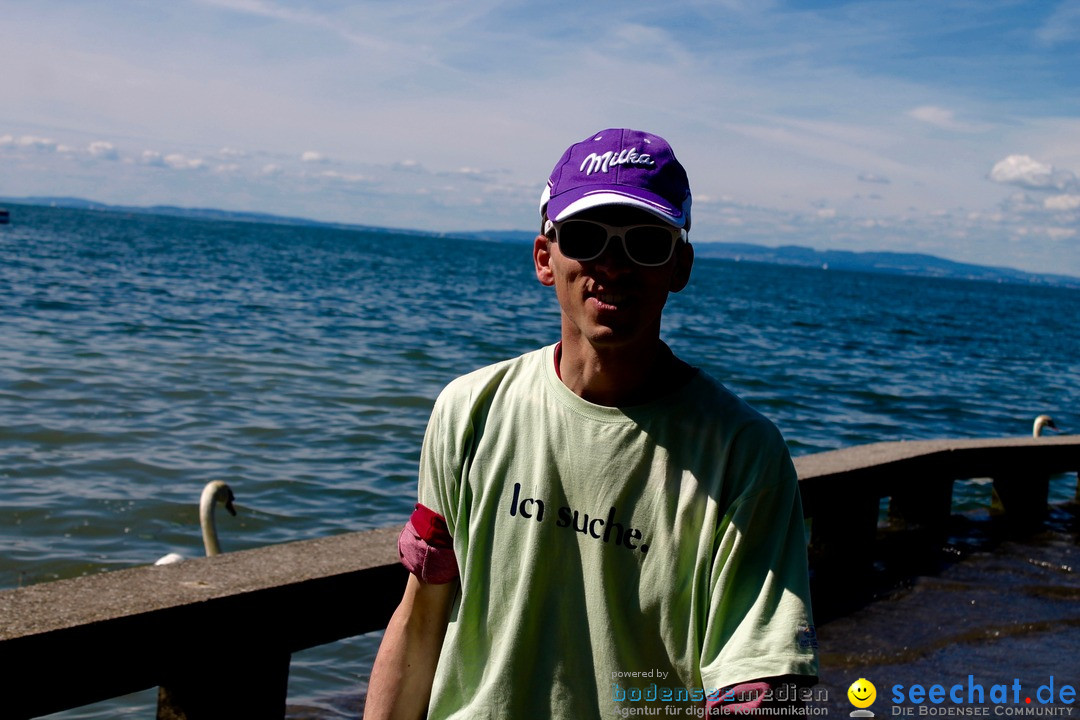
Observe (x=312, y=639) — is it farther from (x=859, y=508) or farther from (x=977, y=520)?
(x=977, y=520)

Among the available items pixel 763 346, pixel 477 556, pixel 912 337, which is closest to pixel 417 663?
pixel 477 556

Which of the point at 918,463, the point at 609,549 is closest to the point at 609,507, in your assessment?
the point at 609,549

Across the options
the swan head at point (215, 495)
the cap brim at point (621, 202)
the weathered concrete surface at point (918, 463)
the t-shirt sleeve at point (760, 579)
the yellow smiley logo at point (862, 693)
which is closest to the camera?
the t-shirt sleeve at point (760, 579)

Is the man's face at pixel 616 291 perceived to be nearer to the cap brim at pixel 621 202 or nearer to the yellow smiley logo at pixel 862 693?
the cap brim at pixel 621 202

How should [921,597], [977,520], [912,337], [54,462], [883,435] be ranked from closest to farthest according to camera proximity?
[921,597]
[977,520]
[54,462]
[883,435]
[912,337]

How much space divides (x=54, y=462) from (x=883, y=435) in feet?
36.0

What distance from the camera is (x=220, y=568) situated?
3281 mm

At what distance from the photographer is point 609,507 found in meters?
1.86

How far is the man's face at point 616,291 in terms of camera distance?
1888 mm

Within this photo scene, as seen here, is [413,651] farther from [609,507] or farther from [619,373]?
[619,373]

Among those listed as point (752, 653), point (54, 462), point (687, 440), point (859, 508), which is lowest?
point (54, 462)

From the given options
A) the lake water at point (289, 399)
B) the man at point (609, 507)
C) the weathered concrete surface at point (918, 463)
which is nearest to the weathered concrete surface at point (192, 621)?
the man at point (609, 507)

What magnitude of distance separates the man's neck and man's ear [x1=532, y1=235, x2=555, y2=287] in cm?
19

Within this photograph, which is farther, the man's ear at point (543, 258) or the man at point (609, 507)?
the man's ear at point (543, 258)
